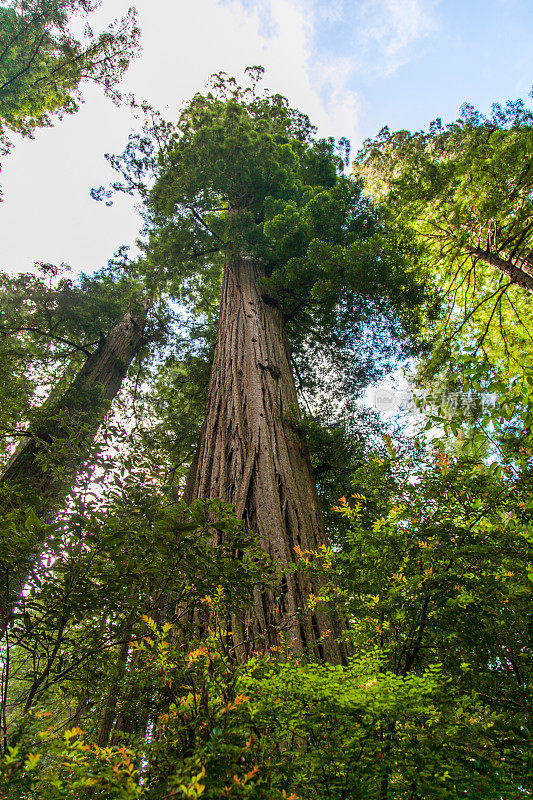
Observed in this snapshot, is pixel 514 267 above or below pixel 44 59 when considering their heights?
below

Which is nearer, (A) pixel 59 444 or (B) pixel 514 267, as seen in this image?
(A) pixel 59 444

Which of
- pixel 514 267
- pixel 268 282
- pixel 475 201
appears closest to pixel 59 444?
pixel 268 282

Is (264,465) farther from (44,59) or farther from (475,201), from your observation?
(44,59)

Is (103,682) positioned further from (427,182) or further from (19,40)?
(19,40)

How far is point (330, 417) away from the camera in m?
6.45

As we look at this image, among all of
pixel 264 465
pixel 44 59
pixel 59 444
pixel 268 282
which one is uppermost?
pixel 44 59

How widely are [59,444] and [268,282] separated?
15.7 ft

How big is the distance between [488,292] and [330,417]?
559 centimetres

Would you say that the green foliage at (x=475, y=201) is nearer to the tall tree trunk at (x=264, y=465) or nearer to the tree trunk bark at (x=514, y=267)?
the tree trunk bark at (x=514, y=267)

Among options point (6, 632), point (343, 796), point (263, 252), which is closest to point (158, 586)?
point (6, 632)

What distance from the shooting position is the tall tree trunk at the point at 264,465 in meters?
2.61

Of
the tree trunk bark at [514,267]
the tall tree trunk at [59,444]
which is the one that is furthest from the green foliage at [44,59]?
the tree trunk bark at [514,267]

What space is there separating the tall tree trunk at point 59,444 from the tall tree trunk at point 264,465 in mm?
1012

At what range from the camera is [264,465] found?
3650 millimetres
